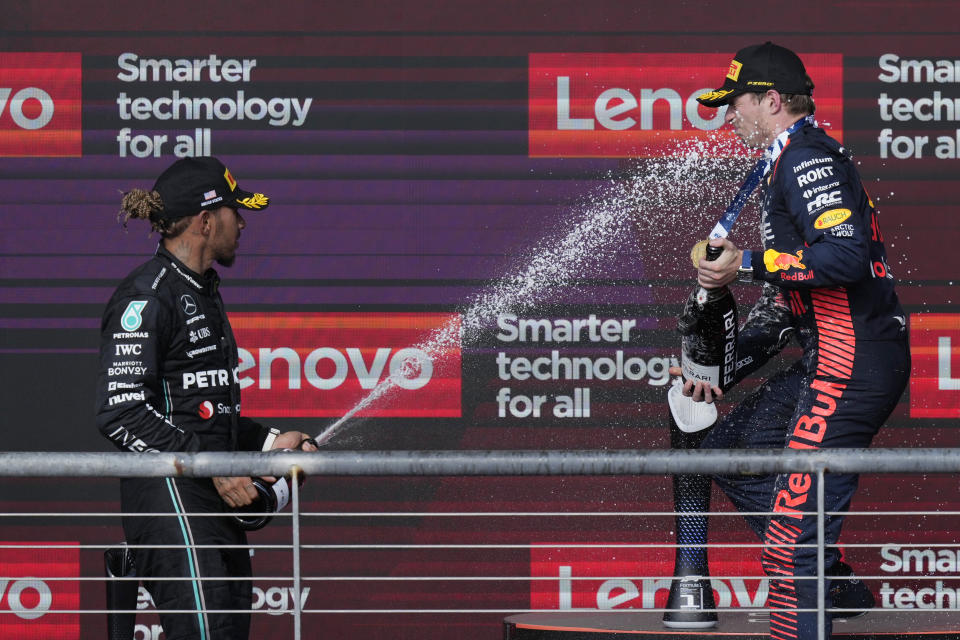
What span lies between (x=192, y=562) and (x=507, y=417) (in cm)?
147

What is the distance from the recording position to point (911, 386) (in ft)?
13.7

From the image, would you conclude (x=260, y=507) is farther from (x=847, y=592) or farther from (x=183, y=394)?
(x=847, y=592)

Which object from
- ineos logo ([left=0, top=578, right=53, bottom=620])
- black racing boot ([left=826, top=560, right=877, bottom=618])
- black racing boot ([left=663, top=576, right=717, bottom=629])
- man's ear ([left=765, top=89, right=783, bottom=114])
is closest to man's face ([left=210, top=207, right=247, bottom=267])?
man's ear ([left=765, top=89, right=783, bottom=114])

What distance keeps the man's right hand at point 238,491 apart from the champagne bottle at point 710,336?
1.19 metres

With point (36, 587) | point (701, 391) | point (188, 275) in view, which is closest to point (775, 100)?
point (701, 391)

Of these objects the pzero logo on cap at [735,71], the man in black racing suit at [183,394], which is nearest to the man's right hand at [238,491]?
the man in black racing suit at [183,394]

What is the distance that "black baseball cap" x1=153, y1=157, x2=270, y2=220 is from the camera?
10.3 ft

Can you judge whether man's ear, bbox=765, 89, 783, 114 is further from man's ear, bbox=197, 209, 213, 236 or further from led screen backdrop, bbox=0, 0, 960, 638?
man's ear, bbox=197, 209, 213, 236

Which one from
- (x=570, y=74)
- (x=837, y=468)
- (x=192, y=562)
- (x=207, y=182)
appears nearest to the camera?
(x=837, y=468)

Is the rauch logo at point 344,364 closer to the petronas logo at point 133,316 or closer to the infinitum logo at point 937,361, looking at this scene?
the petronas logo at point 133,316

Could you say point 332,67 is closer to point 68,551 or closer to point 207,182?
point 207,182

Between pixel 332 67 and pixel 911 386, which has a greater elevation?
pixel 332 67

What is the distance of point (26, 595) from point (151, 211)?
177 centimetres

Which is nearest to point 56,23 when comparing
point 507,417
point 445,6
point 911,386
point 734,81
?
point 445,6
